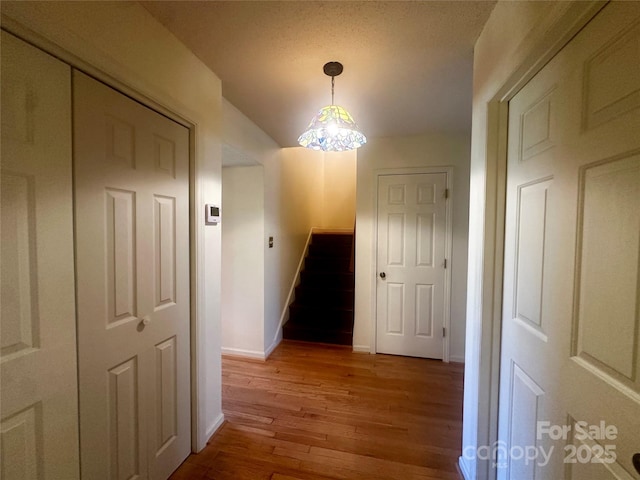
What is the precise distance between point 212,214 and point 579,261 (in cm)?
173

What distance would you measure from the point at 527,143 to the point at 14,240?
181 cm

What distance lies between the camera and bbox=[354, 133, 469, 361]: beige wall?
270 cm

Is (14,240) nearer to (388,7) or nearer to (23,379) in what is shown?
(23,379)

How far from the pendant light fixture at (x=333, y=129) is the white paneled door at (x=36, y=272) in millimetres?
1088

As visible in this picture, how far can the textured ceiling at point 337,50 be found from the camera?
1185mm

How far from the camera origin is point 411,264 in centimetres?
284

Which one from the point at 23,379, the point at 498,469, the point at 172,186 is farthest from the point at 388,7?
the point at 498,469

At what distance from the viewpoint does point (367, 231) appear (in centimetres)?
293

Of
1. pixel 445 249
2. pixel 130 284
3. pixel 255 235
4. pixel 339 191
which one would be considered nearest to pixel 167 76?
pixel 130 284

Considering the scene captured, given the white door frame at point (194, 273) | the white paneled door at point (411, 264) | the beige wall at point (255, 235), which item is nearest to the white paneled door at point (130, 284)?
the white door frame at point (194, 273)

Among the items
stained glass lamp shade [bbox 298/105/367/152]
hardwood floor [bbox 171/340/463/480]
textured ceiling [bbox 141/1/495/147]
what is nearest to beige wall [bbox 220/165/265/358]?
hardwood floor [bbox 171/340/463/480]

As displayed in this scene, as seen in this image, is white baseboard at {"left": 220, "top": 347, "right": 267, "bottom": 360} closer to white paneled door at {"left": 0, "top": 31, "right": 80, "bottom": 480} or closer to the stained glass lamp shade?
white paneled door at {"left": 0, "top": 31, "right": 80, "bottom": 480}

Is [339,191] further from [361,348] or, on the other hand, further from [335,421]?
[335,421]

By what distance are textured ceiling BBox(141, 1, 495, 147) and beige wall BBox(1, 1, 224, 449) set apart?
125mm
